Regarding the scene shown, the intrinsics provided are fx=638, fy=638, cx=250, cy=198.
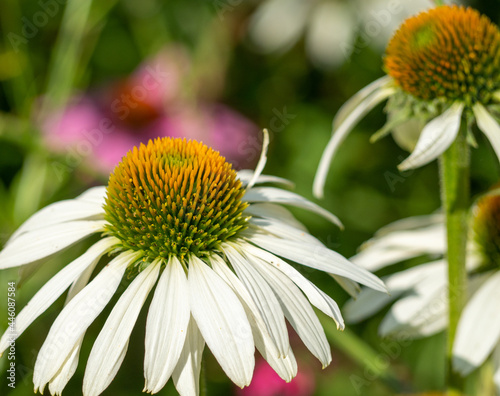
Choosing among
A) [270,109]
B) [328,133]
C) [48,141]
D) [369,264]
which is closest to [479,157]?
[328,133]

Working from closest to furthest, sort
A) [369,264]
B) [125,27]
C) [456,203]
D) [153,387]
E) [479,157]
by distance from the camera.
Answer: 1. [153,387]
2. [456,203]
3. [369,264]
4. [479,157]
5. [125,27]

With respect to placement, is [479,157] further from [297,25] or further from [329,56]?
[297,25]

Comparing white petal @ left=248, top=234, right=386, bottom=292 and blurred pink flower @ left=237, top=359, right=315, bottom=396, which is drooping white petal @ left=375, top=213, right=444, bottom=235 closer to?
white petal @ left=248, top=234, right=386, bottom=292

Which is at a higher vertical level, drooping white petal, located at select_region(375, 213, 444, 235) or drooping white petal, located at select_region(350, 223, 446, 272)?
drooping white petal, located at select_region(375, 213, 444, 235)

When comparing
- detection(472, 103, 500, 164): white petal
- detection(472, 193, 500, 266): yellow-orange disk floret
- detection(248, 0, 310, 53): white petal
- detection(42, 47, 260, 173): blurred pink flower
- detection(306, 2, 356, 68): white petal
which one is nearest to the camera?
detection(472, 103, 500, 164): white petal

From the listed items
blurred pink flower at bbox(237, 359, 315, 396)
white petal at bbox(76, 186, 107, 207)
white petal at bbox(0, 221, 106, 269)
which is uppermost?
white petal at bbox(76, 186, 107, 207)

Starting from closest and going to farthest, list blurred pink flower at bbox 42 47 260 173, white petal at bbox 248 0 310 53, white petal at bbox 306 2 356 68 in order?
blurred pink flower at bbox 42 47 260 173, white petal at bbox 306 2 356 68, white petal at bbox 248 0 310 53

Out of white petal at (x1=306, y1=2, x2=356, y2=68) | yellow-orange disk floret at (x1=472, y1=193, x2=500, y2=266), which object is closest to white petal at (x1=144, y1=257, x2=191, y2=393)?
yellow-orange disk floret at (x1=472, y1=193, x2=500, y2=266)
